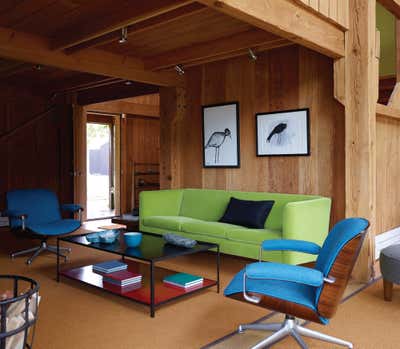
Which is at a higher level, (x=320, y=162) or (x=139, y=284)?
(x=320, y=162)

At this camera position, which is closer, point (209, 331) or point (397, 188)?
point (209, 331)

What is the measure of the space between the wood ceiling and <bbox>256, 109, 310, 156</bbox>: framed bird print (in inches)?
30.9

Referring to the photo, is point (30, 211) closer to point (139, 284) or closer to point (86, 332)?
point (139, 284)

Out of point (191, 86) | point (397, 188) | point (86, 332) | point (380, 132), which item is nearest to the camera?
point (86, 332)

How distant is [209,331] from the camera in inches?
107

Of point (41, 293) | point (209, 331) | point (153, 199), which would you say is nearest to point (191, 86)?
point (153, 199)

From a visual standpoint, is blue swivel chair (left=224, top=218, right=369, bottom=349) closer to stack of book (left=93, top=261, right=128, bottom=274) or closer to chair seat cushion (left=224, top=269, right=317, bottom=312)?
chair seat cushion (left=224, top=269, right=317, bottom=312)

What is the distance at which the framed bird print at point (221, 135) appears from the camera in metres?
5.29

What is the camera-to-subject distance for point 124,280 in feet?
11.0

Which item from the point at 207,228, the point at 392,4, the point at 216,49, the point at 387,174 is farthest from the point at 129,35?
the point at 387,174

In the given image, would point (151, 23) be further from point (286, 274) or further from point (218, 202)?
point (286, 274)

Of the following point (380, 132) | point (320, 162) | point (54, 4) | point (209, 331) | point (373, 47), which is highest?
point (54, 4)

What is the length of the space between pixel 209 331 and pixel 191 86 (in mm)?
3862

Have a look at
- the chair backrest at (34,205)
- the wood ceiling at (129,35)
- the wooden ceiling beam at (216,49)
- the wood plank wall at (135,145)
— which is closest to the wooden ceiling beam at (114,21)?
the wood ceiling at (129,35)
